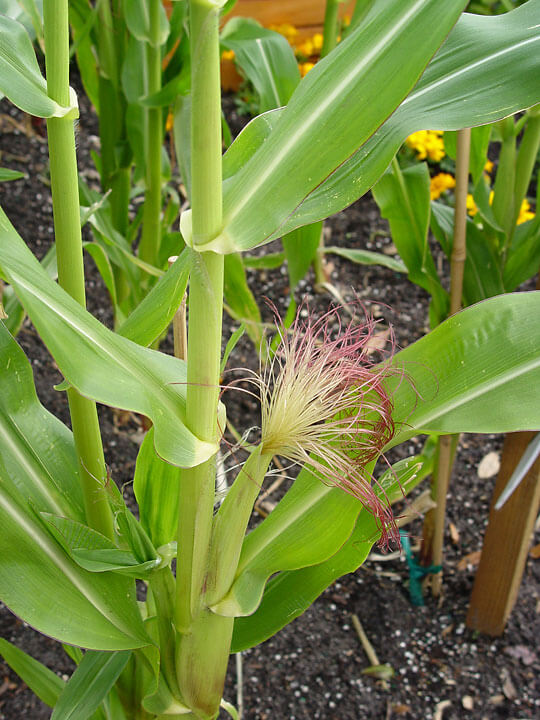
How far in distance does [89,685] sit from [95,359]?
0.36 m

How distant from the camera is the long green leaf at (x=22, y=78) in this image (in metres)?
0.53

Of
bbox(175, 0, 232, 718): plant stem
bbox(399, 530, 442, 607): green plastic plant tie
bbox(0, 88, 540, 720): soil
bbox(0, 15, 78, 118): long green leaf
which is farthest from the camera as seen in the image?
bbox(399, 530, 442, 607): green plastic plant tie

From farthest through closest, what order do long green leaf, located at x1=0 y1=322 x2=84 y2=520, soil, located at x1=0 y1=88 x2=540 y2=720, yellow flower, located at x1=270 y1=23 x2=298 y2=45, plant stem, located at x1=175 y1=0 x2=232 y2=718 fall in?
yellow flower, located at x1=270 y1=23 x2=298 y2=45
soil, located at x1=0 y1=88 x2=540 y2=720
long green leaf, located at x1=0 y1=322 x2=84 y2=520
plant stem, located at x1=175 y1=0 x2=232 y2=718

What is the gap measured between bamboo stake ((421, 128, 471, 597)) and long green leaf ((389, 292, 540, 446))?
1.08 feet

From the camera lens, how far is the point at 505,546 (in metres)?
1.08

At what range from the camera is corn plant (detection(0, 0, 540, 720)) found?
1.55ft

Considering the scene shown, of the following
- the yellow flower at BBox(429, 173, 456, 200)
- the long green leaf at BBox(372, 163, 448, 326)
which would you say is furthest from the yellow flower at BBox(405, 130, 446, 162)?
the long green leaf at BBox(372, 163, 448, 326)

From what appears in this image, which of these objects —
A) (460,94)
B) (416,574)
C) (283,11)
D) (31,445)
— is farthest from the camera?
(283,11)

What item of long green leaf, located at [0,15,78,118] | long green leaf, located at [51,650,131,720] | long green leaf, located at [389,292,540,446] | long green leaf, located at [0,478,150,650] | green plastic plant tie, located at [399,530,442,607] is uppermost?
long green leaf, located at [0,15,78,118]

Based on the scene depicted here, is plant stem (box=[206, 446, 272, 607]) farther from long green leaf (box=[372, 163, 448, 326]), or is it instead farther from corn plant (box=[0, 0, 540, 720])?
long green leaf (box=[372, 163, 448, 326])

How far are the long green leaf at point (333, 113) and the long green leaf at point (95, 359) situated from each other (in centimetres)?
10

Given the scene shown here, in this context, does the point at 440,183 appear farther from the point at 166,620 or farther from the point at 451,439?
the point at 166,620

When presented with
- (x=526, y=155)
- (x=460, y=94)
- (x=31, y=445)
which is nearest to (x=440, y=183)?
(x=526, y=155)

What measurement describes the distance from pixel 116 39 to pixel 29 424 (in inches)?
33.8
